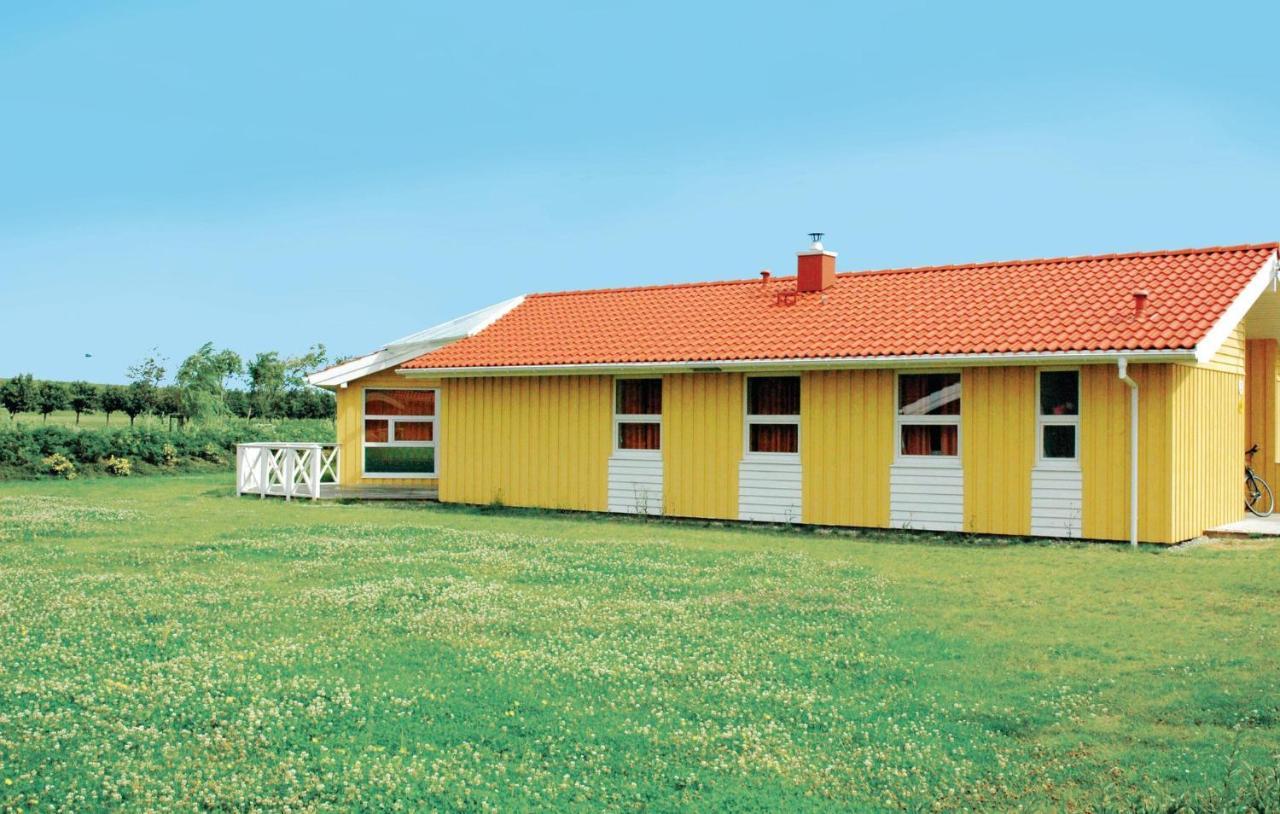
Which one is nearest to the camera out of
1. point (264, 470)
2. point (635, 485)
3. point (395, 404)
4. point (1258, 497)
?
point (635, 485)

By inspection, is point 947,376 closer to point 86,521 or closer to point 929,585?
point 929,585

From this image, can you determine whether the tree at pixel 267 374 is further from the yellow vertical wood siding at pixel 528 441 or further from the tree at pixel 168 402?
the yellow vertical wood siding at pixel 528 441

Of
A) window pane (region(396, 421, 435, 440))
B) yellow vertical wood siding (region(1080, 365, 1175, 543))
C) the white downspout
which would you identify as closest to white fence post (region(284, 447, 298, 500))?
window pane (region(396, 421, 435, 440))

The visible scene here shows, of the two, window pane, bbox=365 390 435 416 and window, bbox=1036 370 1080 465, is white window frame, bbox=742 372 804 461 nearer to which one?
window, bbox=1036 370 1080 465

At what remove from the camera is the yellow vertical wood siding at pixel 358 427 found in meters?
27.9

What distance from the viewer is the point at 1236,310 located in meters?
17.8

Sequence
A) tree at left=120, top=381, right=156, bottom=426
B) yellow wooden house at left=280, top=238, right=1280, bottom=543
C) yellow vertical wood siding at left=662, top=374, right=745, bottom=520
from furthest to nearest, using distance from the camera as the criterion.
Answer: tree at left=120, top=381, right=156, bottom=426
yellow vertical wood siding at left=662, top=374, right=745, bottom=520
yellow wooden house at left=280, top=238, right=1280, bottom=543

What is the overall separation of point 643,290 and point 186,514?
10.2 meters

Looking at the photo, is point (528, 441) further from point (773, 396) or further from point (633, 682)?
point (633, 682)

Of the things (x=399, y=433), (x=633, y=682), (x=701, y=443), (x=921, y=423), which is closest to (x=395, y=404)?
(x=399, y=433)

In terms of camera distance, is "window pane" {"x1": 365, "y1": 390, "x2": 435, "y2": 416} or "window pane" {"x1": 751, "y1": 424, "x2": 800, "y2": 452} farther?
"window pane" {"x1": 365, "y1": 390, "x2": 435, "y2": 416}

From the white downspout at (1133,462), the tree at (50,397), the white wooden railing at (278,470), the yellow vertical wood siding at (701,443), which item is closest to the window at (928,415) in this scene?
the white downspout at (1133,462)

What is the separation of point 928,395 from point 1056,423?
2025 millimetres

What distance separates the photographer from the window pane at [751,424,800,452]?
67.4ft
